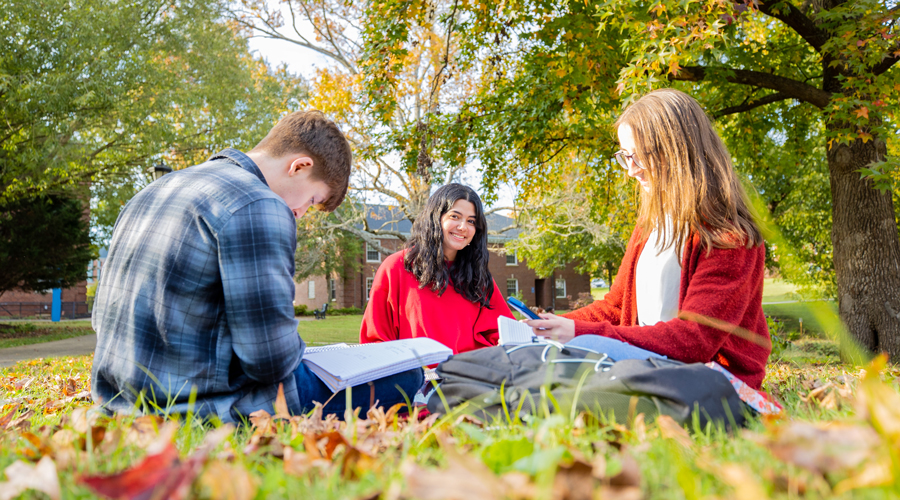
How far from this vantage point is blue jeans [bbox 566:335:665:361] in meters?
1.97

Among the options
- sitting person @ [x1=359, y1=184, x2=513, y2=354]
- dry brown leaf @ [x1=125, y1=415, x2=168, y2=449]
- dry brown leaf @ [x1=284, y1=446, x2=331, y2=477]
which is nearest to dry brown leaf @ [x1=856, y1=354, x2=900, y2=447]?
dry brown leaf @ [x1=284, y1=446, x2=331, y2=477]

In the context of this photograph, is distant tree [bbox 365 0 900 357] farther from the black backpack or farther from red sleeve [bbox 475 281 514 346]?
the black backpack

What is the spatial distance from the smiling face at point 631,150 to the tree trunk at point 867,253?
5599mm

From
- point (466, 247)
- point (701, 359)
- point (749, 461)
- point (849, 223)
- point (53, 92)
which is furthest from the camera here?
point (53, 92)

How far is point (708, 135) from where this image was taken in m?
2.39

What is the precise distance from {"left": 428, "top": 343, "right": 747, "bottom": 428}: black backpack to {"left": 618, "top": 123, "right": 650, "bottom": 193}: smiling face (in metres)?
1.07

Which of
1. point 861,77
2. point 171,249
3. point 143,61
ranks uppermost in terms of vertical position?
point 143,61

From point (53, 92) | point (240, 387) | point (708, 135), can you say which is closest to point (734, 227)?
point (708, 135)

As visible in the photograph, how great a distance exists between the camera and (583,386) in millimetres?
1627

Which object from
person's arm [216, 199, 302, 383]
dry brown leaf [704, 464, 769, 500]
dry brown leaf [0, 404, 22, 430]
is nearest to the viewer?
dry brown leaf [704, 464, 769, 500]

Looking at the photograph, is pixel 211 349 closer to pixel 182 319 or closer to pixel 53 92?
pixel 182 319

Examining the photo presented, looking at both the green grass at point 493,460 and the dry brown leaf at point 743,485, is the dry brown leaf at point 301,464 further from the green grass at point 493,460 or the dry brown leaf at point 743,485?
the dry brown leaf at point 743,485

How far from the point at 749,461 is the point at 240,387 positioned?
5.44ft

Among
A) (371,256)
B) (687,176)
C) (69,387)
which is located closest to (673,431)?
(687,176)
